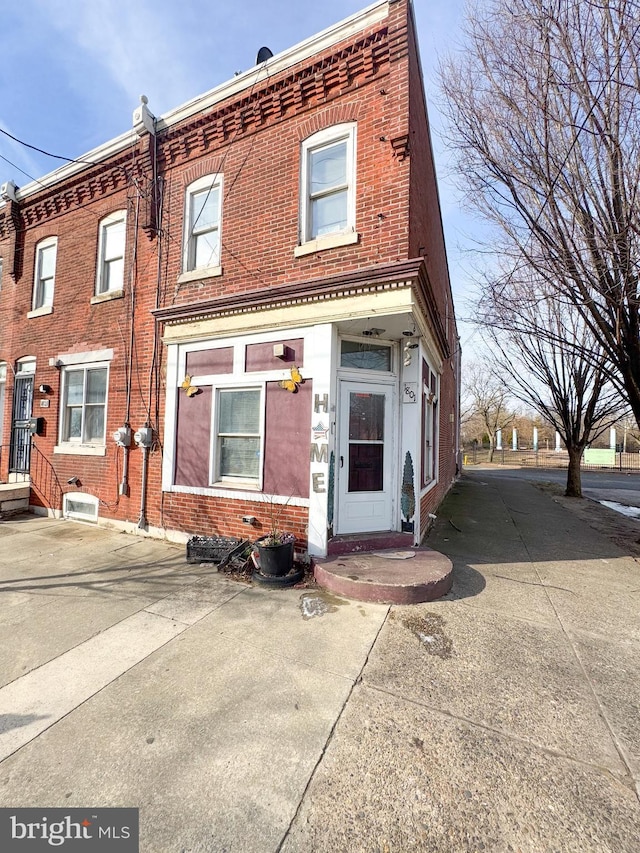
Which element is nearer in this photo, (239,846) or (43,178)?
(239,846)

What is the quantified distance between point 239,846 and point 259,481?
13.7 ft

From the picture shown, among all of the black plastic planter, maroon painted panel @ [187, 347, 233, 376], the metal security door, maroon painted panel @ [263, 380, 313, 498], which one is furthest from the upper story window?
the metal security door

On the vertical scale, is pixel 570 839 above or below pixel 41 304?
below

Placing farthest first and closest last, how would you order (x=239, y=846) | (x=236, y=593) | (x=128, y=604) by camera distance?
1. (x=236, y=593)
2. (x=128, y=604)
3. (x=239, y=846)

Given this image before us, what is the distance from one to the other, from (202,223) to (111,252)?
99.4 inches

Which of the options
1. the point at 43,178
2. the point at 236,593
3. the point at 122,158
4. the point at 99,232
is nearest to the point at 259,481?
the point at 236,593

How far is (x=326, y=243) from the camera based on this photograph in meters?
5.43

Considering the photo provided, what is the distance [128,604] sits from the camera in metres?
4.24

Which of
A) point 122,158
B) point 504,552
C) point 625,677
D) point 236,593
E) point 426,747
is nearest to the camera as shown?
point 426,747

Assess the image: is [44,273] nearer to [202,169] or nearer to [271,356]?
[202,169]

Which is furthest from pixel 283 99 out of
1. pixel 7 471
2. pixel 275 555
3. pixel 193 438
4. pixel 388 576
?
pixel 7 471

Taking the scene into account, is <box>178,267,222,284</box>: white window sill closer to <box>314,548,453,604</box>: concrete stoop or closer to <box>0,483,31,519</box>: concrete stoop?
<box>314,548,453,604</box>: concrete stoop

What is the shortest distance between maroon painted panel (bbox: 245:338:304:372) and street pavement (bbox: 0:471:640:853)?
121 inches

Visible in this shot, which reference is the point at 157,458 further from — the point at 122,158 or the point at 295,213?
the point at 122,158
